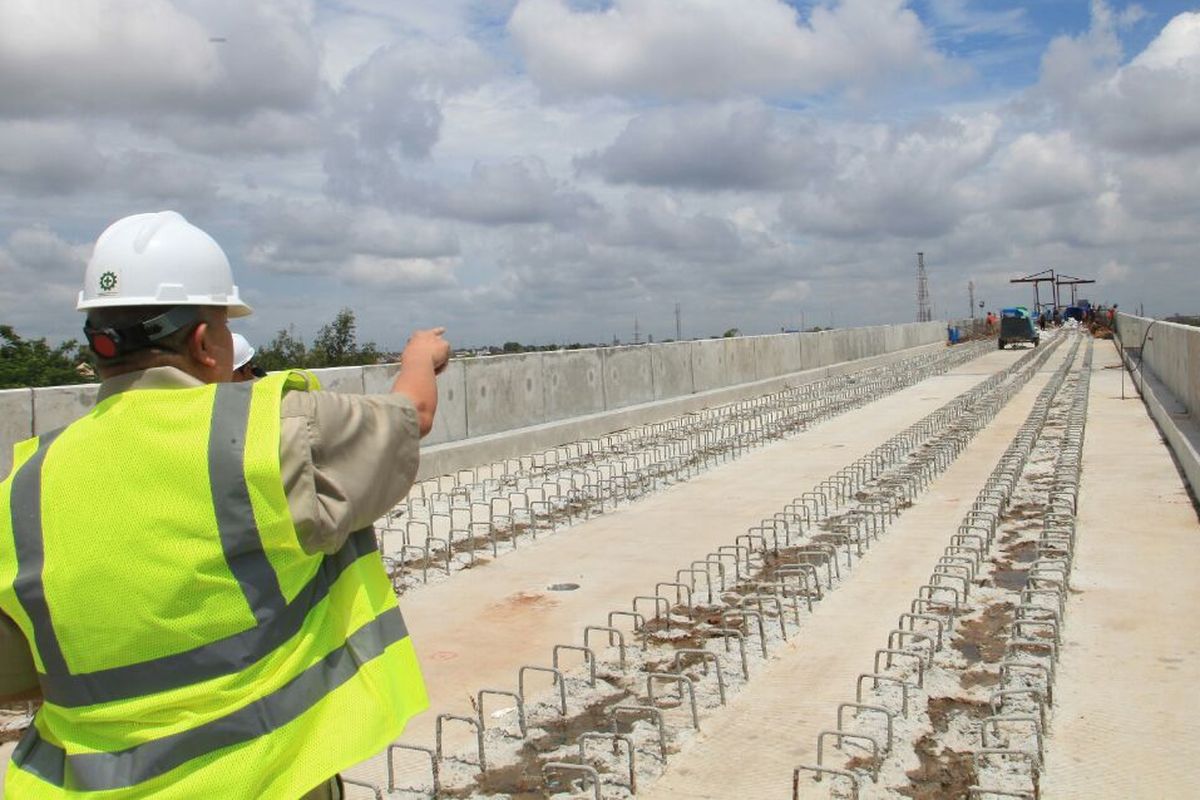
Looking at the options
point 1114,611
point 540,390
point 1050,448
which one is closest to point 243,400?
point 1114,611

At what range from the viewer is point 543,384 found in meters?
17.7

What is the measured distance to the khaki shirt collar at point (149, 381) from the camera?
1.84 metres

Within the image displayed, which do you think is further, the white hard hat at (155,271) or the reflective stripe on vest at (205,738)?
the white hard hat at (155,271)

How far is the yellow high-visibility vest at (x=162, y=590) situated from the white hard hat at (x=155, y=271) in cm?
22

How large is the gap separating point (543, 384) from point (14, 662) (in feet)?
52.0

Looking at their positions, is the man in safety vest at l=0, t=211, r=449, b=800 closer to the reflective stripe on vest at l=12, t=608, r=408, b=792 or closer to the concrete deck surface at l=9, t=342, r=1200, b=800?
the reflective stripe on vest at l=12, t=608, r=408, b=792

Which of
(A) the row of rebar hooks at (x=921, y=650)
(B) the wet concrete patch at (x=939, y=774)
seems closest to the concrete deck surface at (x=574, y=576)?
(A) the row of rebar hooks at (x=921, y=650)

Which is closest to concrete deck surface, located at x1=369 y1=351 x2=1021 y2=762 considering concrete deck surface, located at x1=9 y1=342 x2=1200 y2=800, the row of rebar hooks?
concrete deck surface, located at x1=9 y1=342 x2=1200 y2=800

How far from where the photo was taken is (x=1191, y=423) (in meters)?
14.4

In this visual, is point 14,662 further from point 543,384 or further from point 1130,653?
point 543,384

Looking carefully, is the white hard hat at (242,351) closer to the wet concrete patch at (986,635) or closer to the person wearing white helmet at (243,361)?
the person wearing white helmet at (243,361)

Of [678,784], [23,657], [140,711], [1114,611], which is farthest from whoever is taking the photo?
[1114,611]

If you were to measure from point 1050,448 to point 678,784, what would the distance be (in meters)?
11.4

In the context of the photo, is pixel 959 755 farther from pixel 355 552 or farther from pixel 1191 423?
pixel 1191 423
